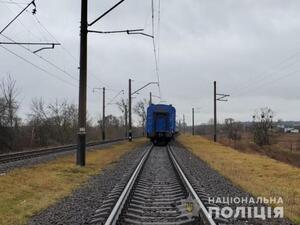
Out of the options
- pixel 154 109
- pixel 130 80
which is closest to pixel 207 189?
pixel 154 109

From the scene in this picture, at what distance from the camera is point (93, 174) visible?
21719 mm

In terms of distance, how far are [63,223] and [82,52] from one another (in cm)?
1559

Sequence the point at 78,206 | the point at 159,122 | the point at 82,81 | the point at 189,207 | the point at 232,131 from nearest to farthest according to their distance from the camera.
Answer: the point at 189,207 → the point at 78,206 → the point at 82,81 → the point at 159,122 → the point at 232,131

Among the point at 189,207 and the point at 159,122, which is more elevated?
the point at 159,122

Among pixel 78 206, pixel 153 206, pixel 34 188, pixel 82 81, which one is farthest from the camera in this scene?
pixel 82 81

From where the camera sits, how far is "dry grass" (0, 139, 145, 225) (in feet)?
38.6

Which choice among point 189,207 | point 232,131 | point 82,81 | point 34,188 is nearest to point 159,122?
point 82,81

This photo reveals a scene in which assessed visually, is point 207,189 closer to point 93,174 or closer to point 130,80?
point 93,174

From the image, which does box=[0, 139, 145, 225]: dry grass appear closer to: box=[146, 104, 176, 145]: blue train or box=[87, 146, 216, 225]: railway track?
box=[87, 146, 216, 225]: railway track

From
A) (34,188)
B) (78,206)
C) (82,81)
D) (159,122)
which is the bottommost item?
(78,206)

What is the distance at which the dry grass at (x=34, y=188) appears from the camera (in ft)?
38.6

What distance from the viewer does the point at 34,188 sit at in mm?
16312

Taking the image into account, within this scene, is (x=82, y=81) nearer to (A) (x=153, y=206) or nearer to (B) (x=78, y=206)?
(B) (x=78, y=206)

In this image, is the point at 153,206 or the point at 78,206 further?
the point at 78,206
